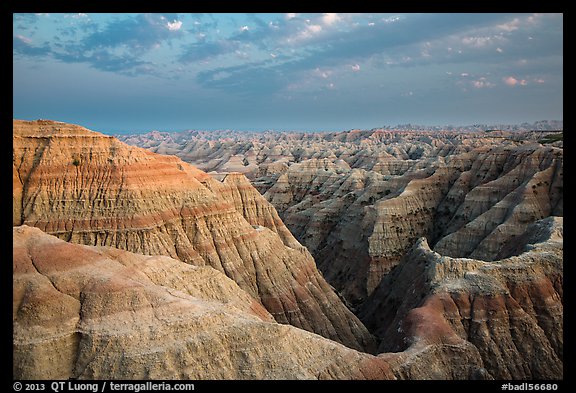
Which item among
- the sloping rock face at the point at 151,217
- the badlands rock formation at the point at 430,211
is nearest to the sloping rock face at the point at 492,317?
the sloping rock face at the point at 151,217

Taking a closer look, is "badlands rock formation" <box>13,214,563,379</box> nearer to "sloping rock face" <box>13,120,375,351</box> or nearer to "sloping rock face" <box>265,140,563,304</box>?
"sloping rock face" <box>13,120,375,351</box>

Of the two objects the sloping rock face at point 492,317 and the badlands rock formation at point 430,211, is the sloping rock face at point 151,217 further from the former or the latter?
the badlands rock formation at point 430,211

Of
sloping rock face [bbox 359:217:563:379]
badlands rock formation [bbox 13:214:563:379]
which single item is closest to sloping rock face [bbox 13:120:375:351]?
badlands rock formation [bbox 13:214:563:379]

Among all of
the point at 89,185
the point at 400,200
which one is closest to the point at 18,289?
the point at 89,185

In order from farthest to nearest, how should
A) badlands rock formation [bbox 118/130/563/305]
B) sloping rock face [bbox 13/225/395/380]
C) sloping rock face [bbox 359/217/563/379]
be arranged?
badlands rock formation [bbox 118/130/563/305] < sloping rock face [bbox 359/217/563/379] < sloping rock face [bbox 13/225/395/380]
